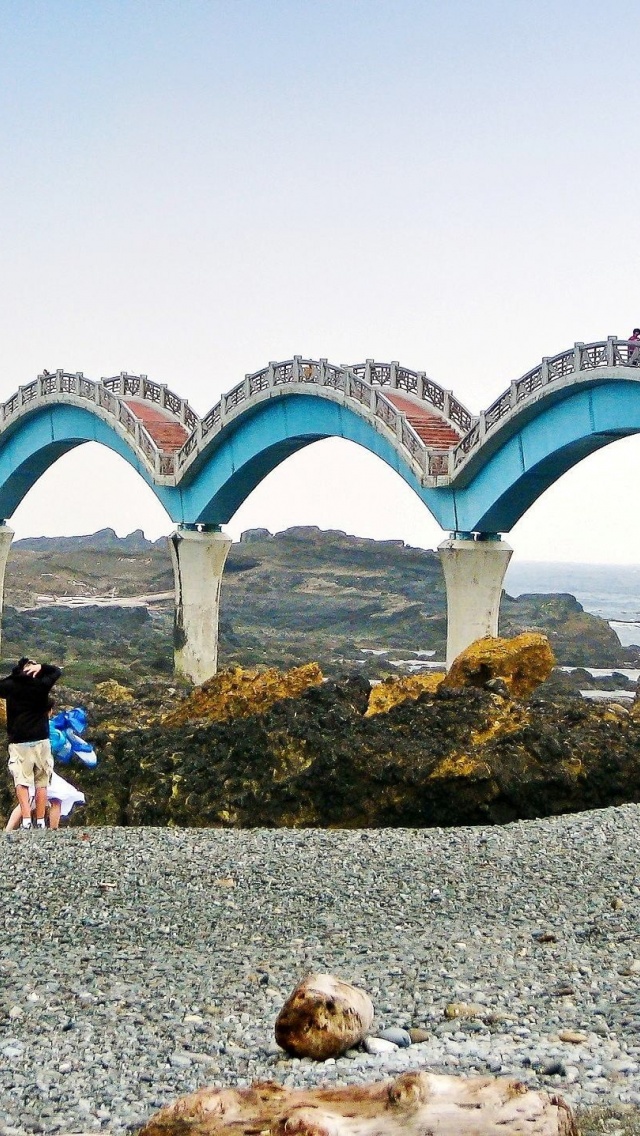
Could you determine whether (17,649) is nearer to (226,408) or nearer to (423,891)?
(226,408)

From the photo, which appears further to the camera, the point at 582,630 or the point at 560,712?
the point at 582,630

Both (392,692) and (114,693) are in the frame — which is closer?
(392,692)

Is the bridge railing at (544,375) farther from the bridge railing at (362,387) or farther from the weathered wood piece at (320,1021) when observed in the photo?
the weathered wood piece at (320,1021)

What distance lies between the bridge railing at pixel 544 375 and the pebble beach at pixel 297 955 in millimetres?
8995

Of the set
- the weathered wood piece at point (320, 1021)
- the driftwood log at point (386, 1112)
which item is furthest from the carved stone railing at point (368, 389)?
the driftwood log at point (386, 1112)

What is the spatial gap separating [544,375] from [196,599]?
11.8m

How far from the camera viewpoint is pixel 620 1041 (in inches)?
233

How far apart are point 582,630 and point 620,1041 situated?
45.8 metres

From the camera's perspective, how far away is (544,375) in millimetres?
19484

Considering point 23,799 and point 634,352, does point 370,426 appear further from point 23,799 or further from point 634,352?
point 23,799

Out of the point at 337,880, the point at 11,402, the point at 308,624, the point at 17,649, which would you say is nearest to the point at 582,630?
the point at 308,624

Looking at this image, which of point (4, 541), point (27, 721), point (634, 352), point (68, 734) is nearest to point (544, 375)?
point (634, 352)

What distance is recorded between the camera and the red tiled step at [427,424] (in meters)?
22.3

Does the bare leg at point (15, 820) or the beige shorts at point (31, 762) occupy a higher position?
the beige shorts at point (31, 762)
